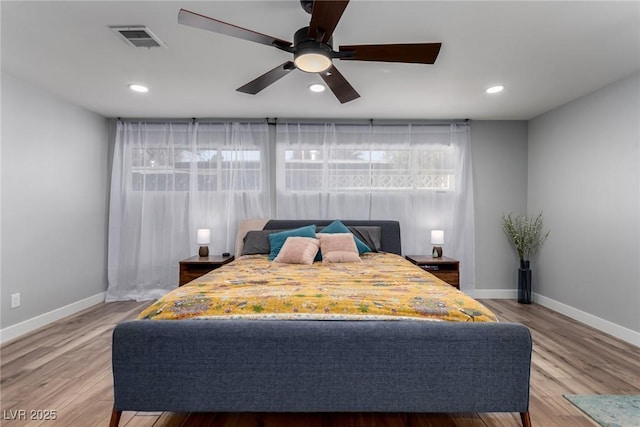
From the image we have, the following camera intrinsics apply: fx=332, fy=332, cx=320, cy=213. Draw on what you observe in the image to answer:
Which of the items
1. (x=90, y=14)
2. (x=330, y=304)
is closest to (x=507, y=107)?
(x=330, y=304)

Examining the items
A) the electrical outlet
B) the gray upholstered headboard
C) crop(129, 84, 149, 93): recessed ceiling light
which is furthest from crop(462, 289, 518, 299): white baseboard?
the electrical outlet

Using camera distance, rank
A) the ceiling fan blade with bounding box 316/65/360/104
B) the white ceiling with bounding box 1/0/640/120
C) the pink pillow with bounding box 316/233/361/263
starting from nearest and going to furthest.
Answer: the white ceiling with bounding box 1/0/640/120 < the ceiling fan blade with bounding box 316/65/360/104 < the pink pillow with bounding box 316/233/361/263

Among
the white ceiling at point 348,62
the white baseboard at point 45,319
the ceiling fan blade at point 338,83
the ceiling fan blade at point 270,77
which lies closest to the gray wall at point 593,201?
the white ceiling at point 348,62

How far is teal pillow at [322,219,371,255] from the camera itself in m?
3.96

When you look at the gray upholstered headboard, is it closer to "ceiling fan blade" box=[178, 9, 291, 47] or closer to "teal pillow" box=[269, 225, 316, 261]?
"teal pillow" box=[269, 225, 316, 261]

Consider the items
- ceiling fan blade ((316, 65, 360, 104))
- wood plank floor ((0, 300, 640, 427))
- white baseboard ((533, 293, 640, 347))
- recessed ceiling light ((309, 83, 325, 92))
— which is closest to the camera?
wood plank floor ((0, 300, 640, 427))

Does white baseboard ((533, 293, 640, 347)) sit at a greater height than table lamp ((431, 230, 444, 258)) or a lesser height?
lesser

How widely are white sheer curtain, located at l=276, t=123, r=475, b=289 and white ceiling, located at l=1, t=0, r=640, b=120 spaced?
51cm

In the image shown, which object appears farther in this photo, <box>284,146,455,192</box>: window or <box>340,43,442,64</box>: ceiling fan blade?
<box>284,146,455,192</box>: window

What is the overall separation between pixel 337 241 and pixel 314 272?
2.96ft

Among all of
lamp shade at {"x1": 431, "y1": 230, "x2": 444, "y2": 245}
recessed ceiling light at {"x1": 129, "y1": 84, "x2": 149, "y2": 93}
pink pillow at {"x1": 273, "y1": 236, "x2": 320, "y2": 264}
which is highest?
recessed ceiling light at {"x1": 129, "y1": 84, "x2": 149, "y2": 93}

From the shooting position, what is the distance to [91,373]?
247 centimetres

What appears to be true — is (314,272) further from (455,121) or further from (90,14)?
(455,121)

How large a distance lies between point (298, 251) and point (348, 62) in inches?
73.3
